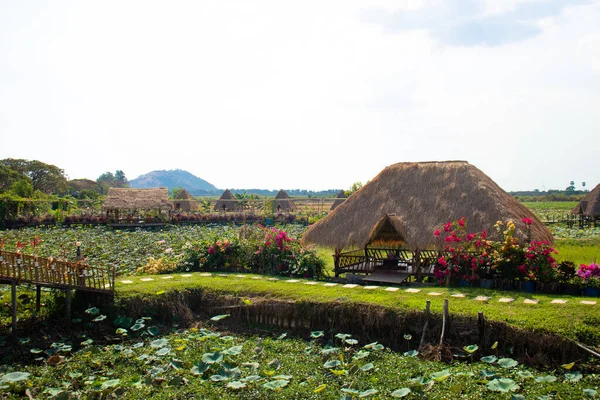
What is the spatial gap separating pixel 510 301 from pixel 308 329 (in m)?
3.73

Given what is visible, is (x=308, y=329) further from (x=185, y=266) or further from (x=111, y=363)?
(x=185, y=266)

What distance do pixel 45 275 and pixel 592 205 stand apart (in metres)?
30.6

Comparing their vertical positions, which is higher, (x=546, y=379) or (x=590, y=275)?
(x=590, y=275)

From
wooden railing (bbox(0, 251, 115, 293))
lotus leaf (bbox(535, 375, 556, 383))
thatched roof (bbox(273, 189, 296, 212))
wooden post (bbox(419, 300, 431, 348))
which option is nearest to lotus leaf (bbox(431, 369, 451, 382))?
lotus leaf (bbox(535, 375, 556, 383))

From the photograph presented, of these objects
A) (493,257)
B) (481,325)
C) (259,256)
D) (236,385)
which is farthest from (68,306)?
(493,257)

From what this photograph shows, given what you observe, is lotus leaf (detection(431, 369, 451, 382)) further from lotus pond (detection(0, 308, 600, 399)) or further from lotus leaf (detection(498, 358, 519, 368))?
lotus leaf (detection(498, 358, 519, 368))

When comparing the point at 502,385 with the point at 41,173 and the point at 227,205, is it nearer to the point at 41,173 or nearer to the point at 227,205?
the point at 227,205

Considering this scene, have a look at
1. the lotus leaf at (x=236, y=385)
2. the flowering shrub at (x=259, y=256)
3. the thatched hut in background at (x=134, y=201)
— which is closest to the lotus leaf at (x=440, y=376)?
the lotus leaf at (x=236, y=385)

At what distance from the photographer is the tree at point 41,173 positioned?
51000 mm

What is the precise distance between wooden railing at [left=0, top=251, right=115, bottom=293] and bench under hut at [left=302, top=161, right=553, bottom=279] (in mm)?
5467

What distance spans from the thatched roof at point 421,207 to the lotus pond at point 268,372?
3.75 m

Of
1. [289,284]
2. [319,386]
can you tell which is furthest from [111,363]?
[289,284]

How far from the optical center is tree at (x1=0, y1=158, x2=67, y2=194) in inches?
2008

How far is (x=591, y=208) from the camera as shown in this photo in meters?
30.5
